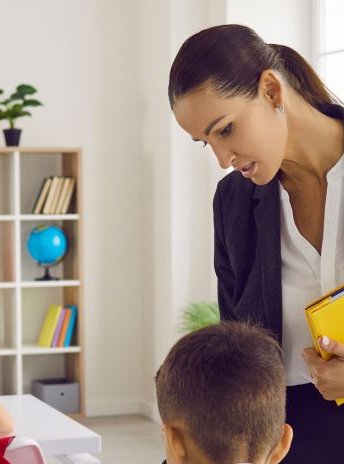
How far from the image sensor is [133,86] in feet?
22.5

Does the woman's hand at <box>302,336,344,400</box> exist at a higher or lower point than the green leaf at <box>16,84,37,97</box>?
lower

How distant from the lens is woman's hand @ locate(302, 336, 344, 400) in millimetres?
1753

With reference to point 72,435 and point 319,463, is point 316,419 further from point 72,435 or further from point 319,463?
point 72,435

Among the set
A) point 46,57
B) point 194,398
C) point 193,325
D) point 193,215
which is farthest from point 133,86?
point 194,398

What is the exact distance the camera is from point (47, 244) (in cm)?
638

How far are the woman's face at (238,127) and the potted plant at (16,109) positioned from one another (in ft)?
14.9

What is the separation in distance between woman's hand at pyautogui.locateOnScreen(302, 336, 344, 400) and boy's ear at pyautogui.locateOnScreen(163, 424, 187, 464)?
1.36 feet

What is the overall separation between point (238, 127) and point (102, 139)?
5.14 metres

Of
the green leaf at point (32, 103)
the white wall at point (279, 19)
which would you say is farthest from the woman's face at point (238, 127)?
the green leaf at point (32, 103)

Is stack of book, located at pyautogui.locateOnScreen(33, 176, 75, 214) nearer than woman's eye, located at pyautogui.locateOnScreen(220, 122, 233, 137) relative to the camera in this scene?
No

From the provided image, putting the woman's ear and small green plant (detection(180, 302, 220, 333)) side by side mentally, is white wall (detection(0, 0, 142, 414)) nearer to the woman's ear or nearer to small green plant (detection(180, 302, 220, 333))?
small green plant (detection(180, 302, 220, 333))

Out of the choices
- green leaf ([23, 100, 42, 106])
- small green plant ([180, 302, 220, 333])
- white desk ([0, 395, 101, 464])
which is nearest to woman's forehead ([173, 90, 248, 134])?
white desk ([0, 395, 101, 464])

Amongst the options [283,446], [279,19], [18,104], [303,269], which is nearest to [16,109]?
[18,104]

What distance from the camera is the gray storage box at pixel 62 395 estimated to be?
646 centimetres
